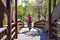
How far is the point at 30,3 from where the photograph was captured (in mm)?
46156

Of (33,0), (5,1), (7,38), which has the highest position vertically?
(33,0)

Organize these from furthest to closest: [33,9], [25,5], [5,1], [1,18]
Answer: [25,5], [33,9], [1,18], [5,1]

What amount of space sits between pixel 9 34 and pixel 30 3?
38.8 metres

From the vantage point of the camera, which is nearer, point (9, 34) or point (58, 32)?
point (9, 34)

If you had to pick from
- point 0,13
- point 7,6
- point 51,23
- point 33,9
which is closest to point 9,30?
point 7,6

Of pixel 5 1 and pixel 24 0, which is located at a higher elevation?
pixel 24 0

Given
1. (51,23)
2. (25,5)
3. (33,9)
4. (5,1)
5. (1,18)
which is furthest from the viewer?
(25,5)

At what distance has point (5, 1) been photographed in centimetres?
716

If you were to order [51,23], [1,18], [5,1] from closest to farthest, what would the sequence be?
[5,1], [1,18], [51,23]

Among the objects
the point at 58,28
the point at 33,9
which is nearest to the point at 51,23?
the point at 58,28

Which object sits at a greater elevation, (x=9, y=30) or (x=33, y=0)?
(x=33, y=0)

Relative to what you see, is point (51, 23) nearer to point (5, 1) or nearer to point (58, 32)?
point (58, 32)

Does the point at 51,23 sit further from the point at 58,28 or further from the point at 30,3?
the point at 30,3

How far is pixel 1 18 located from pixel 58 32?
2579mm
